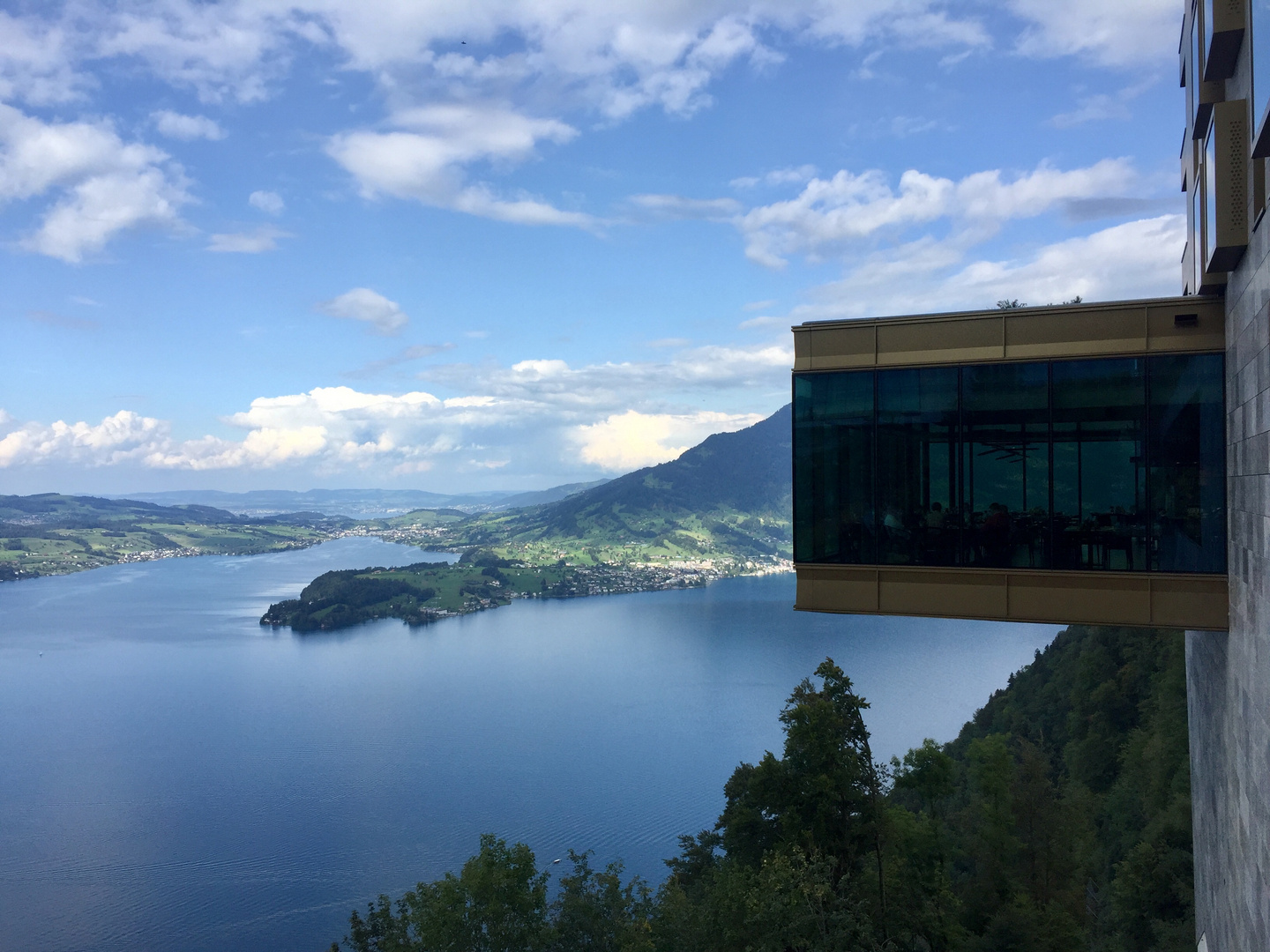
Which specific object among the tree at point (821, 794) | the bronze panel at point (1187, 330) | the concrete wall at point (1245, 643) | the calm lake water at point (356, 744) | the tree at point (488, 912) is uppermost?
the bronze panel at point (1187, 330)

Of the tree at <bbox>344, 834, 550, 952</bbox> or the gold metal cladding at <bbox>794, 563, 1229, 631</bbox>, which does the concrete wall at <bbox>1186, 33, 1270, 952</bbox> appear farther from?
the tree at <bbox>344, 834, 550, 952</bbox>

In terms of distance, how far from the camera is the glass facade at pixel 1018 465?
8914 mm

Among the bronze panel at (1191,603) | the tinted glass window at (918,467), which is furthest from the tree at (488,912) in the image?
the bronze panel at (1191,603)

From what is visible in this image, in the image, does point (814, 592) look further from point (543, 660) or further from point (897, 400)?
point (543, 660)

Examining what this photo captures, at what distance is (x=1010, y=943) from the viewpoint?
20953 millimetres

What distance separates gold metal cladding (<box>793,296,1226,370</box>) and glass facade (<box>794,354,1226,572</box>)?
0.14m

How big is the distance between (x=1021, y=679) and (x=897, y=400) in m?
52.5

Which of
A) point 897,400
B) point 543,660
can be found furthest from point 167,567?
point 897,400

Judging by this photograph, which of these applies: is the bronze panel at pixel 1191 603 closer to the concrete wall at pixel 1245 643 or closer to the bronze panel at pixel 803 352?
the concrete wall at pixel 1245 643

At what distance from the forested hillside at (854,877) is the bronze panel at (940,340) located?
10.1 m

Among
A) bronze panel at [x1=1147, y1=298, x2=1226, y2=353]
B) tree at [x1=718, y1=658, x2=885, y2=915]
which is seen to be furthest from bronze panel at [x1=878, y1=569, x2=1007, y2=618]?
tree at [x1=718, y1=658, x2=885, y2=915]

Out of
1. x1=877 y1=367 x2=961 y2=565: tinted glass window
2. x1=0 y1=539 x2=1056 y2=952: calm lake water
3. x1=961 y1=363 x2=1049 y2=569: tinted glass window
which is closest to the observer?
x1=961 y1=363 x2=1049 y2=569: tinted glass window

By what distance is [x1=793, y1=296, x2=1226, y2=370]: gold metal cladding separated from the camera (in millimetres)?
9000

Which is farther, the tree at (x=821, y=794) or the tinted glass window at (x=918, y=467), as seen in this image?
the tree at (x=821, y=794)
